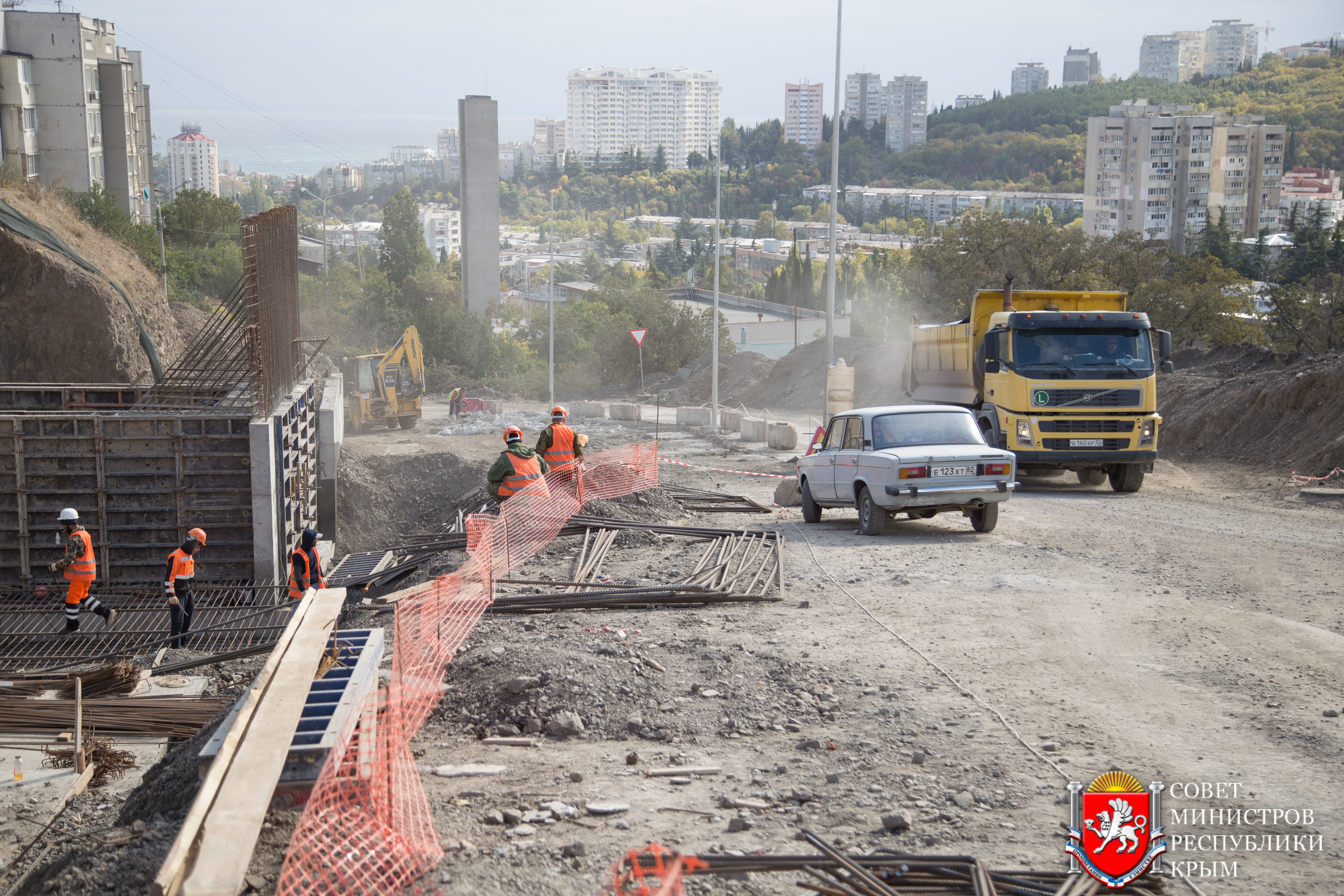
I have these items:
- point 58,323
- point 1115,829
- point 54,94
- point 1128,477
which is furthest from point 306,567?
point 54,94

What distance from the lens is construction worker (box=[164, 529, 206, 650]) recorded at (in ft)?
38.0

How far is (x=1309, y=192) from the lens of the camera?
4796 inches

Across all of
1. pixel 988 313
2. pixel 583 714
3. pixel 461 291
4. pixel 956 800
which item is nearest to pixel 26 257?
pixel 988 313

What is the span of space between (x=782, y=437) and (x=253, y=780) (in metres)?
25.3

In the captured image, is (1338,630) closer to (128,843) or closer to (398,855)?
(398,855)

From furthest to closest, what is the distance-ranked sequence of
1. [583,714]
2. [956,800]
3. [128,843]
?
[583,714] → [956,800] → [128,843]

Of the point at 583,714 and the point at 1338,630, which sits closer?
the point at 583,714

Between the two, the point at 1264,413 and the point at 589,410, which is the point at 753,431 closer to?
the point at 589,410

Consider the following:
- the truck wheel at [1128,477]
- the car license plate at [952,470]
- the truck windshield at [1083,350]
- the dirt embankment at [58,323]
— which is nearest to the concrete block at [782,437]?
the truck wheel at [1128,477]

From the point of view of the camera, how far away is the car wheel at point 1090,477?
60.5 feet

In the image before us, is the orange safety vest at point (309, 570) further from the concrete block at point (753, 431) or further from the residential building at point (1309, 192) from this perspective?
the residential building at point (1309, 192)

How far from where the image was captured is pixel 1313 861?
4516mm

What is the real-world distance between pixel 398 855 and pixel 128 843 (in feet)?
4.66

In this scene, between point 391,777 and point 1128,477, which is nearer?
point 391,777
